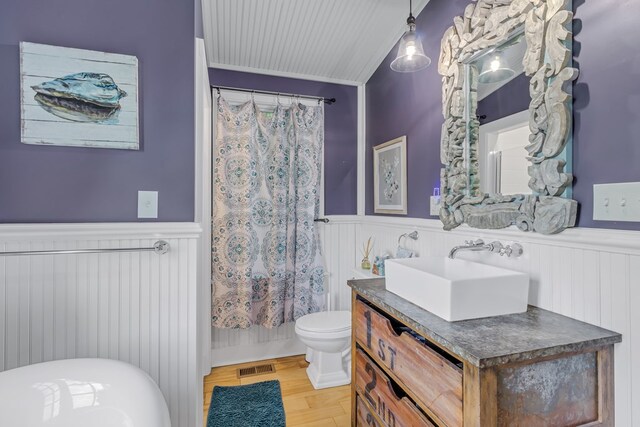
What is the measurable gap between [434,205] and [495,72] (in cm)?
71

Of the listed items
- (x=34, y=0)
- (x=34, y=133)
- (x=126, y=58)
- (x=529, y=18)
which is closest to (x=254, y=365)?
A: (x=34, y=133)

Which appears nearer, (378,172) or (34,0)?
(34,0)

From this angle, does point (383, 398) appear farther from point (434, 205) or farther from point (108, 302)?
point (108, 302)

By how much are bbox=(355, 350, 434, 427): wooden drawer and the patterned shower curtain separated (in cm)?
108

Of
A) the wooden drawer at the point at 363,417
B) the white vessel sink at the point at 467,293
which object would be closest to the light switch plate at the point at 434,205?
the white vessel sink at the point at 467,293

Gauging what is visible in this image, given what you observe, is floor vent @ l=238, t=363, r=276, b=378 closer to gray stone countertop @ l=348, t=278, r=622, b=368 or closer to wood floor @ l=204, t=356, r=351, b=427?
wood floor @ l=204, t=356, r=351, b=427

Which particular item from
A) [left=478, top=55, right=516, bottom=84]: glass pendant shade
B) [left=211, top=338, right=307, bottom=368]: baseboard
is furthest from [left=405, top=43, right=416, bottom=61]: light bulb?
[left=211, top=338, right=307, bottom=368]: baseboard

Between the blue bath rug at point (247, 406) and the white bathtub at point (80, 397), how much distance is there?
95 cm

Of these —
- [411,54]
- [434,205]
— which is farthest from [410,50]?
[434,205]

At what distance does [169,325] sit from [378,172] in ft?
5.69

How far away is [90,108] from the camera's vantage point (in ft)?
4.49

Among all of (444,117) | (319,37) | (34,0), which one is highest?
(319,37)

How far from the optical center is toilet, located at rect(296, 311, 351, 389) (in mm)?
2021

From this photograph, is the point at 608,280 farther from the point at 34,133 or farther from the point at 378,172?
the point at 34,133
